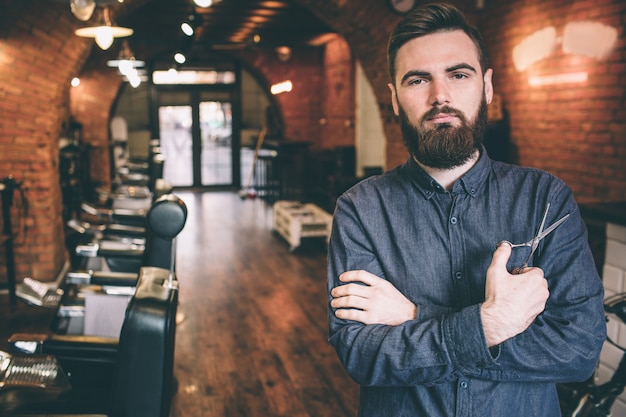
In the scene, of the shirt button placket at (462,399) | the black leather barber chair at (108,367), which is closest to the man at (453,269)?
the shirt button placket at (462,399)

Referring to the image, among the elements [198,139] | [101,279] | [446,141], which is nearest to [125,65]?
[101,279]

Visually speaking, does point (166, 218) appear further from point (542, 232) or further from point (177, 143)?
point (177, 143)

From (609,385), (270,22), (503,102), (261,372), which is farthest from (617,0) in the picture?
(270,22)

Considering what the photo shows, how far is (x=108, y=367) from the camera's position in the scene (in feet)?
7.05

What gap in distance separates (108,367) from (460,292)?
1.36m

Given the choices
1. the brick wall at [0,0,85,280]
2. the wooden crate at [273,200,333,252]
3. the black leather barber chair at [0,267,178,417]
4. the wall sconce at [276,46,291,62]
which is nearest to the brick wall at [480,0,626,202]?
the wooden crate at [273,200,333,252]

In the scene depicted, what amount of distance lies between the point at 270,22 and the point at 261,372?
6.68 metres

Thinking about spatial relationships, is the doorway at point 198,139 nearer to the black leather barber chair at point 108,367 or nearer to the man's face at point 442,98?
the black leather barber chair at point 108,367

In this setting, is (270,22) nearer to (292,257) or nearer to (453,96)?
(292,257)

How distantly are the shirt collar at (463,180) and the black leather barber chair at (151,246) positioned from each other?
2.62 ft

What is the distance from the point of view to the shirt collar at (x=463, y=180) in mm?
1409

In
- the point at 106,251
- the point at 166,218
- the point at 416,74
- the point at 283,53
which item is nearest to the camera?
the point at 416,74

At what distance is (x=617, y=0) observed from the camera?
4.23 m

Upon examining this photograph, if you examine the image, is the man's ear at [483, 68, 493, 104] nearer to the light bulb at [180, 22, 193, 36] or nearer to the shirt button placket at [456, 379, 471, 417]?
the shirt button placket at [456, 379, 471, 417]
